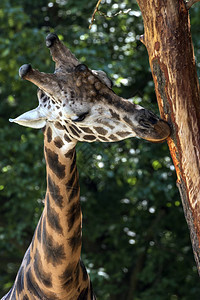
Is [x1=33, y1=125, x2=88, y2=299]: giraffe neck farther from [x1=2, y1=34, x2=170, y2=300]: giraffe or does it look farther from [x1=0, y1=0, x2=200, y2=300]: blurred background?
[x1=0, y1=0, x2=200, y2=300]: blurred background

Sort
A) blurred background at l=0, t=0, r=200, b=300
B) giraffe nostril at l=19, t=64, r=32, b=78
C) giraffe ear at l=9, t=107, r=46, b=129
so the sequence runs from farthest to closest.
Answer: blurred background at l=0, t=0, r=200, b=300, giraffe ear at l=9, t=107, r=46, b=129, giraffe nostril at l=19, t=64, r=32, b=78

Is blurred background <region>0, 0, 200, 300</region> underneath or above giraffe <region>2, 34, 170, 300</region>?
underneath

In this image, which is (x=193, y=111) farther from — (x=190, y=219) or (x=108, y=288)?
(x=108, y=288)

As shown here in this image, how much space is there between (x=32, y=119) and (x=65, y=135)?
12 centimetres

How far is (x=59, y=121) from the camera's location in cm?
166

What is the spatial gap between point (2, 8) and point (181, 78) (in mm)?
2527

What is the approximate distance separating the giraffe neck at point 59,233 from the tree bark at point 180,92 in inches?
13.7

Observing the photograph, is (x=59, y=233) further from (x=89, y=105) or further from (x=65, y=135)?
(x=89, y=105)

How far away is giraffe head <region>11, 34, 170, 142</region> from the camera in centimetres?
152

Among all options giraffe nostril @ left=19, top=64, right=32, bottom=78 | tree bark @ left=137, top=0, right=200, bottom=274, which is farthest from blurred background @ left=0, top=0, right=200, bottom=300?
giraffe nostril @ left=19, top=64, right=32, bottom=78

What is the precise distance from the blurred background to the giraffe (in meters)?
1.43

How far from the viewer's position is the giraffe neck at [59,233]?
5.63ft

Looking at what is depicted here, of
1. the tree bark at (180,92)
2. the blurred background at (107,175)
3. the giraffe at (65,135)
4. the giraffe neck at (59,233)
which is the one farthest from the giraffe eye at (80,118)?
the blurred background at (107,175)

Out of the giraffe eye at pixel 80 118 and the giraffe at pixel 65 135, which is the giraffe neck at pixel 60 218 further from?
the giraffe eye at pixel 80 118
